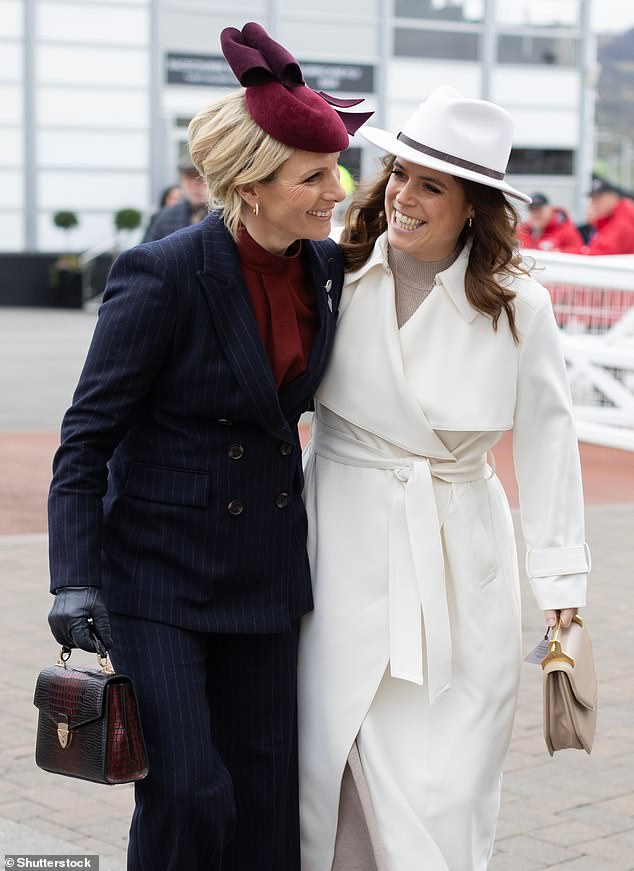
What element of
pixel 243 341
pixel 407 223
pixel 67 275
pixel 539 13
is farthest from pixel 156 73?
pixel 243 341

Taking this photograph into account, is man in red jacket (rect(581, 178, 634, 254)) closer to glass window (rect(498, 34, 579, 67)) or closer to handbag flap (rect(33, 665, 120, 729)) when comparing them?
handbag flap (rect(33, 665, 120, 729))

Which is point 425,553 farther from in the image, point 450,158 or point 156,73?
point 156,73

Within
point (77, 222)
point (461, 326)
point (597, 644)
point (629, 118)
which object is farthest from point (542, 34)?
point (461, 326)

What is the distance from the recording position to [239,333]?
2.82 metres

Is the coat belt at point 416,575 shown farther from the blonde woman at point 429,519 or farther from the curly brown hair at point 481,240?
the curly brown hair at point 481,240

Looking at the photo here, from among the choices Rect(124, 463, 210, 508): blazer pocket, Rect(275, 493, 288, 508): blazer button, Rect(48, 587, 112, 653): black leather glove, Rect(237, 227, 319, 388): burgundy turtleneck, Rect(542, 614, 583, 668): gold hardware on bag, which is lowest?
Rect(542, 614, 583, 668): gold hardware on bag

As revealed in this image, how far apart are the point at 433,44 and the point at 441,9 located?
72 centimetres

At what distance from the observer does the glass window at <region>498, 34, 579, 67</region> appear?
30.0m

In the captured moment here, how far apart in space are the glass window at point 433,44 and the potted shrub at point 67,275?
7.38 meters

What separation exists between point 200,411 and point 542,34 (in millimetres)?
29121

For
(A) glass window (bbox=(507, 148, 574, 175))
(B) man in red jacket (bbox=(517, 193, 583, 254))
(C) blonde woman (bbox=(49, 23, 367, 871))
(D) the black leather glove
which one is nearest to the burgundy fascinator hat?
(C) blonde woman (bbox=(49, 23, 367, 871))

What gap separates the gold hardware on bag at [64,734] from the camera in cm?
273

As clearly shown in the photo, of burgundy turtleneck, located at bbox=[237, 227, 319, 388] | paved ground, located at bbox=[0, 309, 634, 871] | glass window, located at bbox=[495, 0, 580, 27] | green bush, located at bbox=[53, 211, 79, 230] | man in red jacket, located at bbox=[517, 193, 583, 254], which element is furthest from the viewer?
glass window, located at bbox=[495, 0, 580, 27]

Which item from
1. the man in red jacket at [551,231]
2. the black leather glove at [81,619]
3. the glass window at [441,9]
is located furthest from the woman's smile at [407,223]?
the glass window at [441,9]
